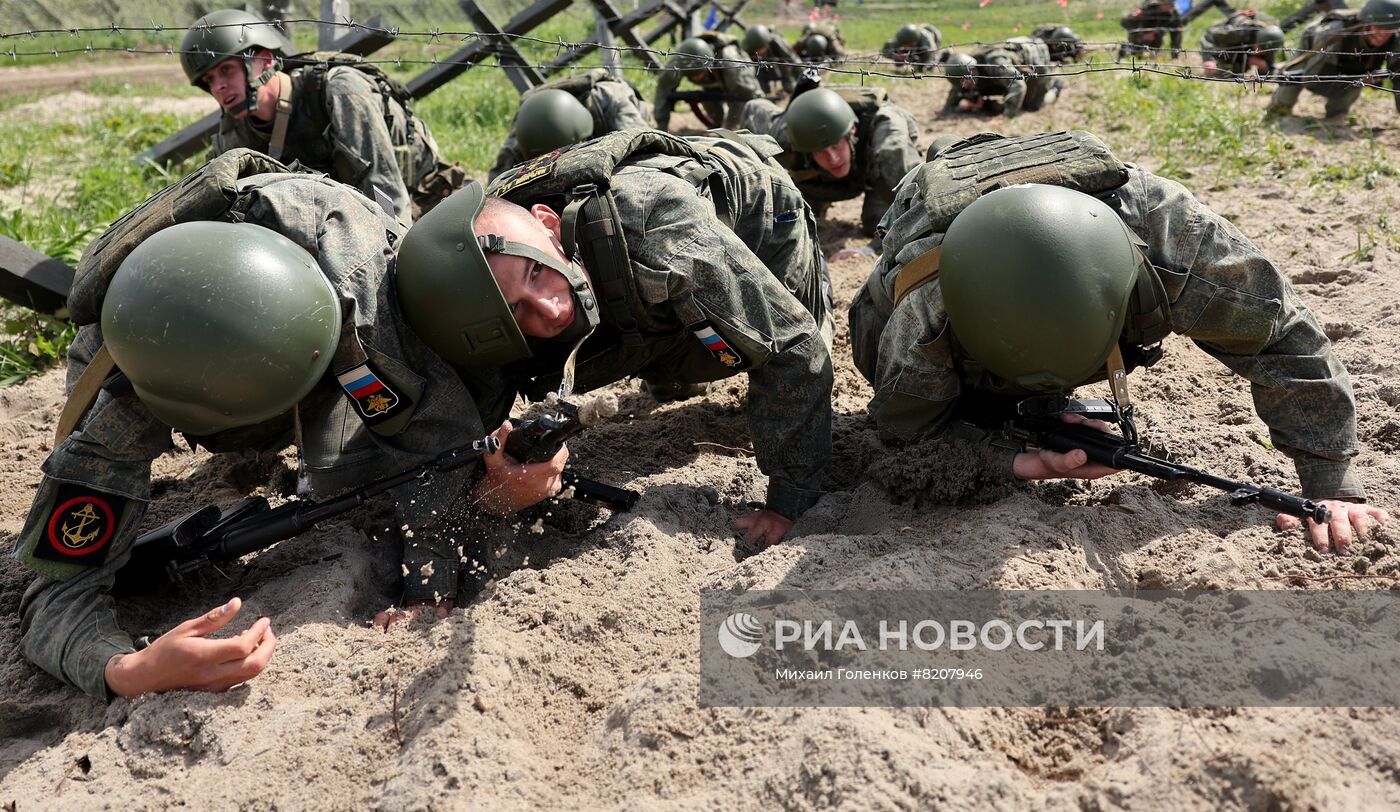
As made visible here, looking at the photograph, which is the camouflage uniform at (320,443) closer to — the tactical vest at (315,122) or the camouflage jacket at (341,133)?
the camouflage jacket at (341,133)

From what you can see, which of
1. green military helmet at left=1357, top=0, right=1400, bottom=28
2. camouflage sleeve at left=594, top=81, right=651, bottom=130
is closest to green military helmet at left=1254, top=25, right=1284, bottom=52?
green military helmet at left=1357, top=0, right=1400, bottom=28

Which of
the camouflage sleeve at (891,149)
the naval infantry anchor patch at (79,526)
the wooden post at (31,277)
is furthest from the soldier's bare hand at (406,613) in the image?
the camouflage sleeve at (891,149)

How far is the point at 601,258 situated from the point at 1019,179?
1.29 m

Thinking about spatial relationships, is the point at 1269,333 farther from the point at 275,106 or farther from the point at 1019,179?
the point at 275,106

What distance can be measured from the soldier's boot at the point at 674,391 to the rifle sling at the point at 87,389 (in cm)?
199

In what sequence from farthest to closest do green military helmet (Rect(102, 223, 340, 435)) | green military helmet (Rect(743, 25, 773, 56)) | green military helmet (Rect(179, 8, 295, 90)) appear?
green military helmet (Rect(743, 25, 773, 56)) → green military helmet (Rect(179, 8, 295, 90)) → green military helmet (Rect(102, 223, 340, 435))

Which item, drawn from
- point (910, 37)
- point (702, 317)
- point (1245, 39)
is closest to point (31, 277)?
point (702, 317)

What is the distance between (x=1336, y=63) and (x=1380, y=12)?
481 mm

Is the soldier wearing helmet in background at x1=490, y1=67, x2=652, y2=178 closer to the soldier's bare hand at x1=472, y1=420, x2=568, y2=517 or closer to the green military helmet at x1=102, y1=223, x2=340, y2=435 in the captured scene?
the soldier's bare hand at x1=472, y1=420, x2=568, y2=517

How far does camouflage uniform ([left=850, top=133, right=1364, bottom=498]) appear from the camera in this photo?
2.98m

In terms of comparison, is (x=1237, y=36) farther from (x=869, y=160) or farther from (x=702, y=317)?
(x=702, y=317)

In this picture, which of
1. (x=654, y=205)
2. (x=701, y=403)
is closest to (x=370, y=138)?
(x=701, y=403)

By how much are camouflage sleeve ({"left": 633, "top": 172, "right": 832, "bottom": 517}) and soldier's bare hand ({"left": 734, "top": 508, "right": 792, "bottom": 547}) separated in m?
0.04

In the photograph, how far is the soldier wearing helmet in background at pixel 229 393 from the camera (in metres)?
2.60
